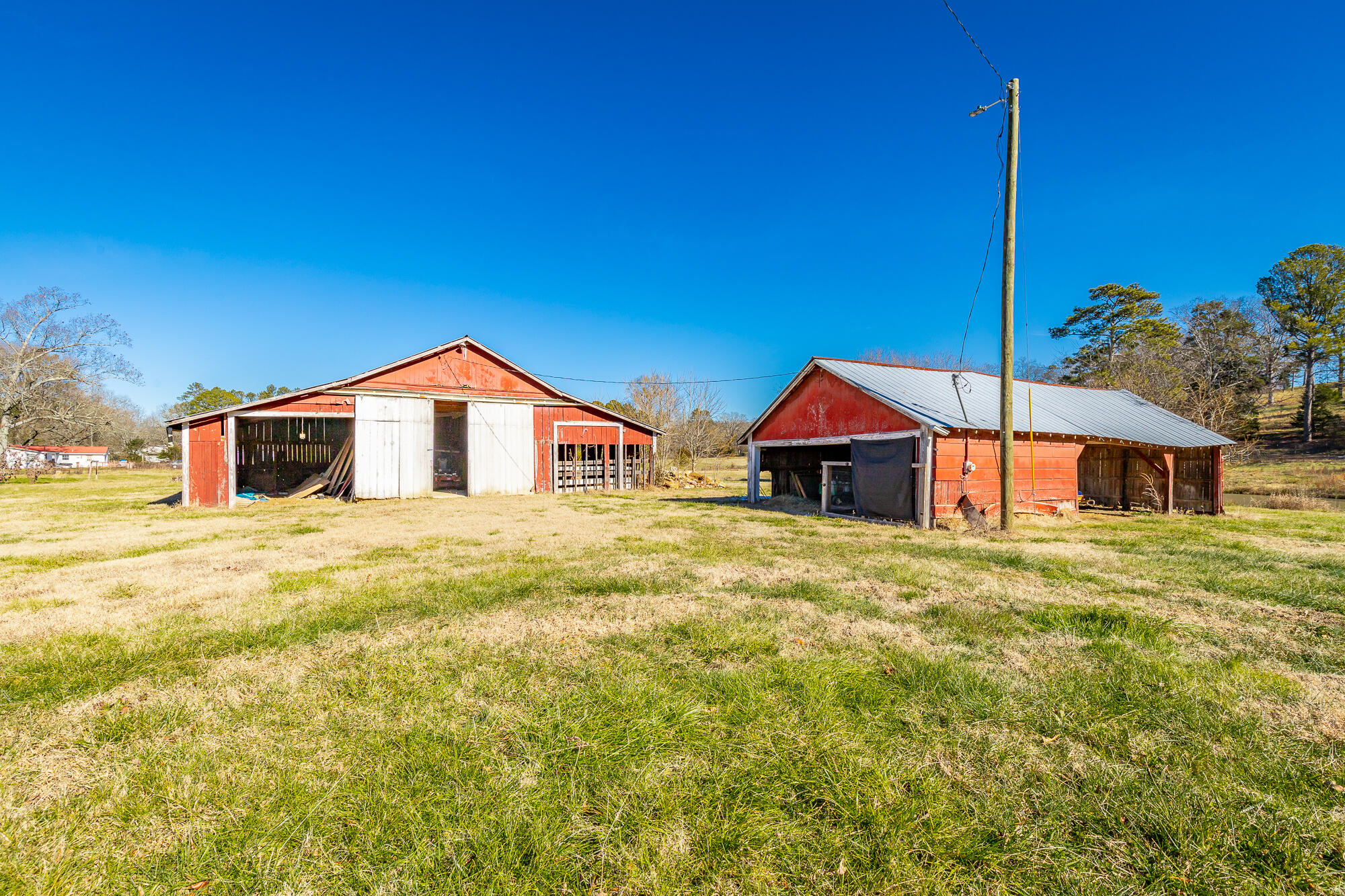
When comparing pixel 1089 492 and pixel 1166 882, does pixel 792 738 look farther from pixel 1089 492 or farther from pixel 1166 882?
pixel 1089 492

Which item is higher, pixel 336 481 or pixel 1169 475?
pixel 1169 475

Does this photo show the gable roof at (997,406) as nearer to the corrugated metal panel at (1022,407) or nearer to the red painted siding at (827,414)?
the corrugated metal panel at (1022,407)

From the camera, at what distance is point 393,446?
20.4 metres

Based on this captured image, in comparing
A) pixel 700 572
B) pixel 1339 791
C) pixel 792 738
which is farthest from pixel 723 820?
pixel 700 572

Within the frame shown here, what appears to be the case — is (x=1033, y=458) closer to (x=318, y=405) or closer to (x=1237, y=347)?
(x=318, y=405)

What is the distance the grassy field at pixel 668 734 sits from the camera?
2.20 meters

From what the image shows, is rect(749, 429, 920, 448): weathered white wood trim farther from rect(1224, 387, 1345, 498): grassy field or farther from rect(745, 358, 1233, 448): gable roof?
rect(1224, 387, 1345, 498): grassy field

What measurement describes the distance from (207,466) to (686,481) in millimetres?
19557

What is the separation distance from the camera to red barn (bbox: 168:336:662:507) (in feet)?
60.6

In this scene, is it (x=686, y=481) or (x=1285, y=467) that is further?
(x=686, y=481)

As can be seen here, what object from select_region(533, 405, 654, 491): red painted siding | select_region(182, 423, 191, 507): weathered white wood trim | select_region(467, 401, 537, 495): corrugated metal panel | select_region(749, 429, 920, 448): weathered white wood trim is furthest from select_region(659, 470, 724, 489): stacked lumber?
select_region(182, 423, 191, 507): weathered white wood trim

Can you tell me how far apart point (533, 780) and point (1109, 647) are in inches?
186

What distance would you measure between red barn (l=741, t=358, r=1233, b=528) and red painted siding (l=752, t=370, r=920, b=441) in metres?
0.04

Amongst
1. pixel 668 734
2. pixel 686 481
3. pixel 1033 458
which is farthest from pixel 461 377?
pixel 668 734
